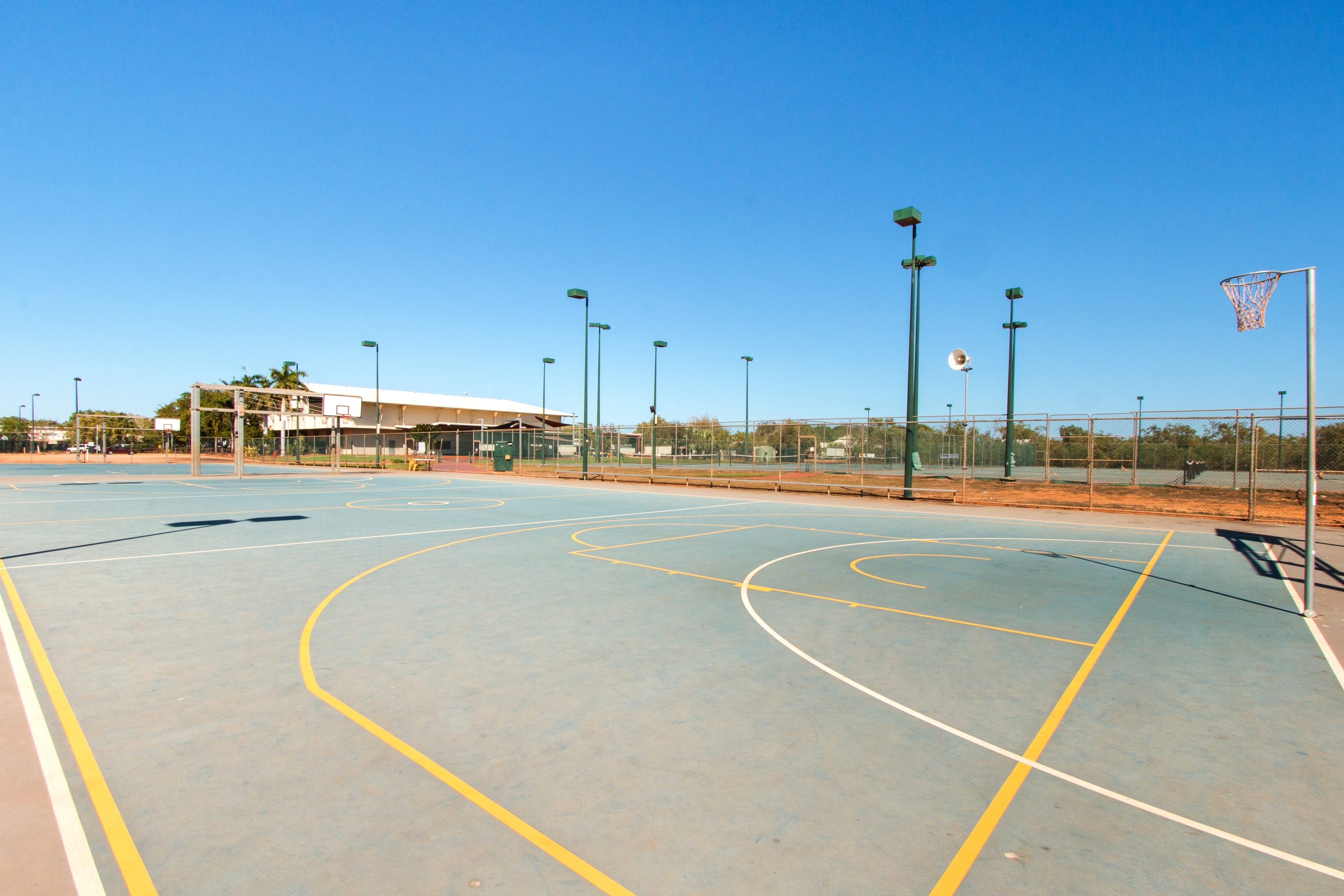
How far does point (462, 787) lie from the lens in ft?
12.8

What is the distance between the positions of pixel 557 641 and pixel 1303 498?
29150 millimetres

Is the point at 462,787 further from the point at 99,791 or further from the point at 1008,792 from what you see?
the point at 1008,792

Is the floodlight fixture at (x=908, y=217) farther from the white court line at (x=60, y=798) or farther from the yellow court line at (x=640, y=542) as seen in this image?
the white court line at (x=60, y=798)

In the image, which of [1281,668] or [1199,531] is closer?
[1281,668]

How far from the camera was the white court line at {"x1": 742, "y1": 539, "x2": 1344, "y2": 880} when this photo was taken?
336 centimetres

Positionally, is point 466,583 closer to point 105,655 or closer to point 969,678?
point 105,655

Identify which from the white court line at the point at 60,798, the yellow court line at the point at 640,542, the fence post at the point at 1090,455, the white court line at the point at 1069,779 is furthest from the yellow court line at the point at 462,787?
the fence post at the point at 1090,455

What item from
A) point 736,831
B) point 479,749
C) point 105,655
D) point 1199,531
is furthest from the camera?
point 1199,531

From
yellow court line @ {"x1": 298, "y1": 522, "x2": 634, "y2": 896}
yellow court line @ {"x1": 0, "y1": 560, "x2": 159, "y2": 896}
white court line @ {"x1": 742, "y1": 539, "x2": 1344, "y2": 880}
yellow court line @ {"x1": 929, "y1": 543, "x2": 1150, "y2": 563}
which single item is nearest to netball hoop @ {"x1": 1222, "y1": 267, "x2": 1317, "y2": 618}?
yellow court line @ {"x1": 929, "y1": 543, "x2": 1150, "y2": 563}

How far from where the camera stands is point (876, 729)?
4766mm

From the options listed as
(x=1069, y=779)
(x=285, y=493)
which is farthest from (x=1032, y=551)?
(x=285, y=493)

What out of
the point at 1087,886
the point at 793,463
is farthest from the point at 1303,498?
the point at 1087,886

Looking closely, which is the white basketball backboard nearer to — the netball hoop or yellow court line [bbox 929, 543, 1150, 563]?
yellow court line [bbox 929, 543, 1150, 563]

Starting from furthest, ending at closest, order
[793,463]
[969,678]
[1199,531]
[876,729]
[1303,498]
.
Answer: [793,463], [1303,498], [1199,531], [969,678], [876,729]
